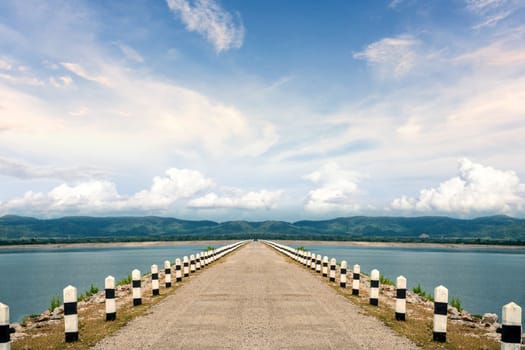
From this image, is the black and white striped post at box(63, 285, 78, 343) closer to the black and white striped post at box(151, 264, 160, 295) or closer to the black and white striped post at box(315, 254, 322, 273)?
the black and white striped post at box(151, 264, 160, 295)

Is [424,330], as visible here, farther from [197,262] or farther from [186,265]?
[197,262]

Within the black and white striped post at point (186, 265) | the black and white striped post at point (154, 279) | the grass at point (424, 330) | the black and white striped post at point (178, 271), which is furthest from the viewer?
the black and white striped post at point (186, 265)

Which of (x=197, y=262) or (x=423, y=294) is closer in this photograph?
(x=423, y=294)

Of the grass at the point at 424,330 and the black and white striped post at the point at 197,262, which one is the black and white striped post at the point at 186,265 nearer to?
the black and white striped post at the point at 197,262

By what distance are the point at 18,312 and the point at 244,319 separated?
23.9 m

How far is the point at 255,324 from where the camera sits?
12.2 m

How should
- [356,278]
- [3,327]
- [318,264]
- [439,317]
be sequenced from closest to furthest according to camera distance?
[3,327] → [439,317] → [356,278] → [318,264]

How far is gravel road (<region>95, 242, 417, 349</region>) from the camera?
10164mm

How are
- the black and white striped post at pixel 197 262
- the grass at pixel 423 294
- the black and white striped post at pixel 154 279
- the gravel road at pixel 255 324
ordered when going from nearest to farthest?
the gravel road at pixel 255 324, the black and white striped post at pixel 154 279, the grass at pixel 423 294, the black and white striped post at pixel 197 262

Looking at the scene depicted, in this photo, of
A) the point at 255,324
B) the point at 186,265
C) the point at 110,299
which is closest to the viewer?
the point at 255,324

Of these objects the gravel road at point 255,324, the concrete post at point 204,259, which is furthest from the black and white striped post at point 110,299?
the concrete post at point 204,259

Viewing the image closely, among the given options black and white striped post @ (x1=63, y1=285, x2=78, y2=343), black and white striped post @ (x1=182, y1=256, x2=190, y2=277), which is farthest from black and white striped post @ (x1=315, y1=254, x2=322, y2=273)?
black and white striped post @ (x1=63, y1=285, x2=78, y2=343)

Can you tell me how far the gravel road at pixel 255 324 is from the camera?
33.3ft

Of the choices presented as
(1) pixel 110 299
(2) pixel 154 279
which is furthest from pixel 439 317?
A: (2) pixel 154 279
